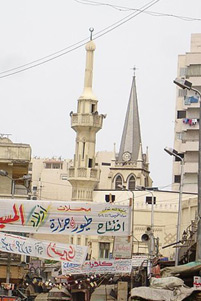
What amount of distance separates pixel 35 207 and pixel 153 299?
8524 mm


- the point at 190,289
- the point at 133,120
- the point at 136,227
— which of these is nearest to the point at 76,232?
the point at 190,289

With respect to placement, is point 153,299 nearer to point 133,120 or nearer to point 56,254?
→ point 56,254

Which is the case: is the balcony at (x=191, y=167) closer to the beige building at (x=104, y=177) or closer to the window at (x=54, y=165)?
the beige building at (x=104, y=177)

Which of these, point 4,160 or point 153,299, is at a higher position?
point 4,160

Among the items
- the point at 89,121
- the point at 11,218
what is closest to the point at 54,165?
the point at 89,121

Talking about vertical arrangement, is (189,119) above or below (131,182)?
above

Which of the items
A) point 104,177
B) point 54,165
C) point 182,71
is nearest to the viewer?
point 182,71

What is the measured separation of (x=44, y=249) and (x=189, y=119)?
205ft

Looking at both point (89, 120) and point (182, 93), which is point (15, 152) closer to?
point (182, 93)

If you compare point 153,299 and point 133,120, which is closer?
point 153,299

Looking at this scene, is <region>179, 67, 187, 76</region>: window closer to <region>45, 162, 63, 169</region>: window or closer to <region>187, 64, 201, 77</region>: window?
<region>187, 64, 201, 77</region>: window

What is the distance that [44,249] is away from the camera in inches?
1064

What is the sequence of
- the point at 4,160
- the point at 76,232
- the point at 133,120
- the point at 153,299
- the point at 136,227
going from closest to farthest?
the point at 153,299 → the point at 76,232 → the point at 4,160 → the point at 136,227 → the point at 133,120

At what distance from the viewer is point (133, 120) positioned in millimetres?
114750
